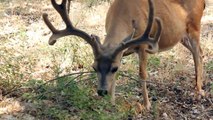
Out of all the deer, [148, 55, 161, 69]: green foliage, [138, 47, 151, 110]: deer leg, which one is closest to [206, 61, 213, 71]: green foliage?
the deer

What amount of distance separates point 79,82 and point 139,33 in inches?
42.8

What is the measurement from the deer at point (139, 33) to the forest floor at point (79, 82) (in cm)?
25

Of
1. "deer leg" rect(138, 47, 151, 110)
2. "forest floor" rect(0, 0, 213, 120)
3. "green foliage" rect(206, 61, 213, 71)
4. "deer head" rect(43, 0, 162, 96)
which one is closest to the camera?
"deer head" rect(43, 0, 162, 96)

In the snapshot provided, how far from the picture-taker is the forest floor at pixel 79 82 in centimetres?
645

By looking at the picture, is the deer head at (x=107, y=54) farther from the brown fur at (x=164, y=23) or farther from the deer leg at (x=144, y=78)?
the deer leg at (x=144, y=78)

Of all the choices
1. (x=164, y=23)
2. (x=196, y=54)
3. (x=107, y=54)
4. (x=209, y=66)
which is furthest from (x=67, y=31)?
(x=209, y=66)

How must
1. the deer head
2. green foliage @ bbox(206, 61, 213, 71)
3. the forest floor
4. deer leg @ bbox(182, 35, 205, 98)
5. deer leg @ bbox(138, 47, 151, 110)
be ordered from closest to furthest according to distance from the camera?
the deer head → the forest floor → deer leg @ bbox(138, 47, 151, 110) → deer leg @ bbox(182, 35, 205, 98) → green foliage @ bbox(206, 61, 213, 71)

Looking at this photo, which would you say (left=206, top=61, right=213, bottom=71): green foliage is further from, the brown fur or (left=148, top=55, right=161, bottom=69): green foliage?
(left=148, top=55, right=161, bottom=69): green foliage

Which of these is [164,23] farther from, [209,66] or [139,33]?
[209,66]

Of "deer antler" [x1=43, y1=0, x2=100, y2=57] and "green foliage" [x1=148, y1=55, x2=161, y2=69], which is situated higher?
"deer antler" [x1=43, y1=0, x2=100, y2=57]

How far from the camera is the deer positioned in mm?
6363

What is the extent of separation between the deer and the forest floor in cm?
25

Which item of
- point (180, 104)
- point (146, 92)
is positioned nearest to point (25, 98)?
point (146, 92)

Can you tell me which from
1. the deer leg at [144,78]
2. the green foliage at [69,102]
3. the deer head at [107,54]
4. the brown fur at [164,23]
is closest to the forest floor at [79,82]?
the green foliage at [69,102]
